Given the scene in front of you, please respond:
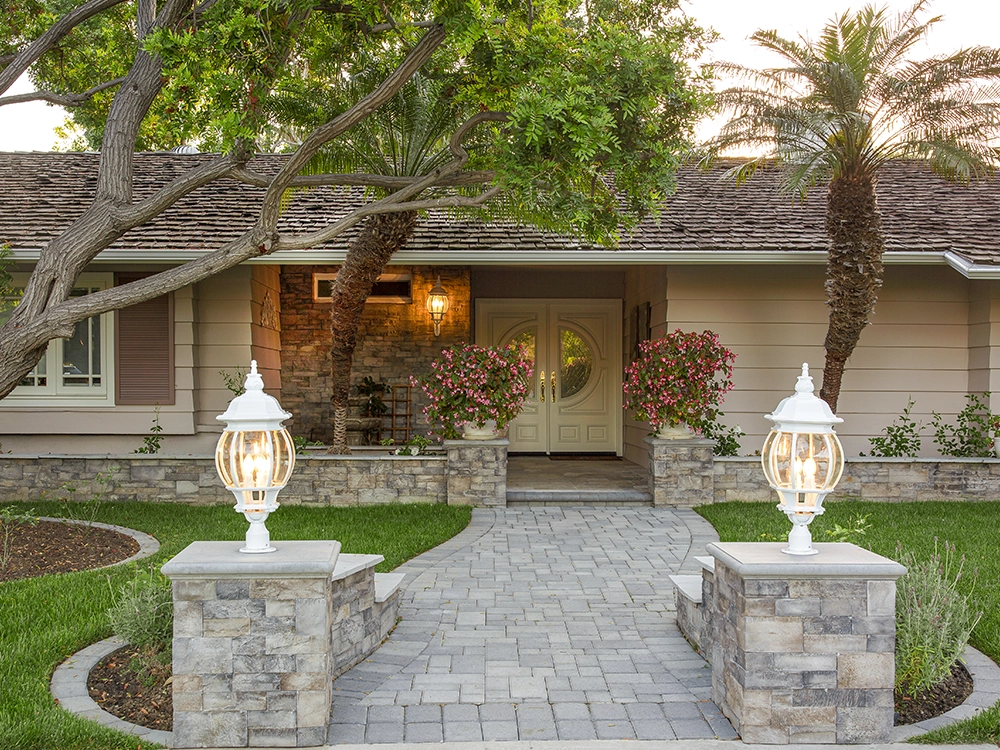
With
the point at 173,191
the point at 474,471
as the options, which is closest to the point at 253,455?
the point at 173,191

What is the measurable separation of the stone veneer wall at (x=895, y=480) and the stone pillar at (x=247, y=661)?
6.86 m

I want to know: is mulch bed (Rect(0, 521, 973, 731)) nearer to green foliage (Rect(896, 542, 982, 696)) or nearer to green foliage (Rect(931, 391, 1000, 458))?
green foliage (Rect(896, 542, 982, 696))

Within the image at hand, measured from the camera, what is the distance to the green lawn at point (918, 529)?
17.7 ft

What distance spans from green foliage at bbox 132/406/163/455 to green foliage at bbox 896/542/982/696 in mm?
8522

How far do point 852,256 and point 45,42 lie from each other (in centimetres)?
847

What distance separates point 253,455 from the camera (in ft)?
12.2

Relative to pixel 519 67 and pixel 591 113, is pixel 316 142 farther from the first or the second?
pixel 591 113

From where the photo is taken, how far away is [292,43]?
21.0 ft

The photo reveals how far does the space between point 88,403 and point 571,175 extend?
7.29 meters

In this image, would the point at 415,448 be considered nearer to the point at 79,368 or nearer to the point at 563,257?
the point at 563,257

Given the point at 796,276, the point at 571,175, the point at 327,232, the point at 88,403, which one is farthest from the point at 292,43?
the point at 796,276

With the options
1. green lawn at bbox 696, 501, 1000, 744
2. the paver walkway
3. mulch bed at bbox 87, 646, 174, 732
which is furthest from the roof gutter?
mulch bed at bbox 87, 646, 174, 732

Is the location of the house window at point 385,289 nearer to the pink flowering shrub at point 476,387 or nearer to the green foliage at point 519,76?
the pink flowering shrub at point 476,387

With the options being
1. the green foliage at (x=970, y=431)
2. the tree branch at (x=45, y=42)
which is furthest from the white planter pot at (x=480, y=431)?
the green foliage at (x=970, y=431)
